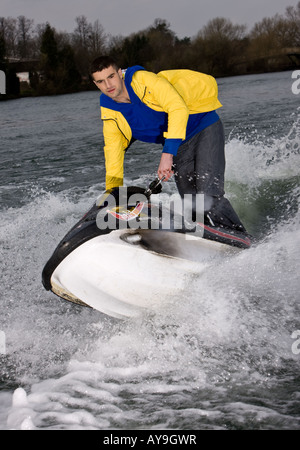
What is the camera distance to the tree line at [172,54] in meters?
51.5

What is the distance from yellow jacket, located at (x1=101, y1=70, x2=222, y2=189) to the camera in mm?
3639

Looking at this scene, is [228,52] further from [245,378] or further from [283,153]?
[245,378]

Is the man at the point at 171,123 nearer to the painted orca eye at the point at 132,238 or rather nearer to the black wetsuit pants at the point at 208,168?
the black wetsuit pants at the point at 208,168

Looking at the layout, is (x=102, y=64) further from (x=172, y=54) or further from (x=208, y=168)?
(x=172, y=54)

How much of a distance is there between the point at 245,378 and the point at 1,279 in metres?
2.84

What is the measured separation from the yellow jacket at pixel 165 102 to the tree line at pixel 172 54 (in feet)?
148

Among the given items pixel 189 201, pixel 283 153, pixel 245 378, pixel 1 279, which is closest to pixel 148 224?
pixel 189 201

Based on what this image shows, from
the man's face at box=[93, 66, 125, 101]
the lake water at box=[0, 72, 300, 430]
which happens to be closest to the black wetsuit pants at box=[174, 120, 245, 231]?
the lake water at box=[0, 72, 300, 430]

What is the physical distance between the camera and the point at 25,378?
11.2ft

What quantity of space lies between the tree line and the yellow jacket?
45.1 m

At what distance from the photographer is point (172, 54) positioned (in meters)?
62.4

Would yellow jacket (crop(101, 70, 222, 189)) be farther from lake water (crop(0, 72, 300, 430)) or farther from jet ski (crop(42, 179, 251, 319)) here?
lake water (crop(0, 72, 300, 430))

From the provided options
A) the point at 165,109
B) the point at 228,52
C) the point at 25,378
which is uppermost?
the point at 228,52

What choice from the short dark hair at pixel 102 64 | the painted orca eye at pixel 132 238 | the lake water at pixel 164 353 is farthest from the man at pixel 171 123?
the lake water at pixel 164 353
